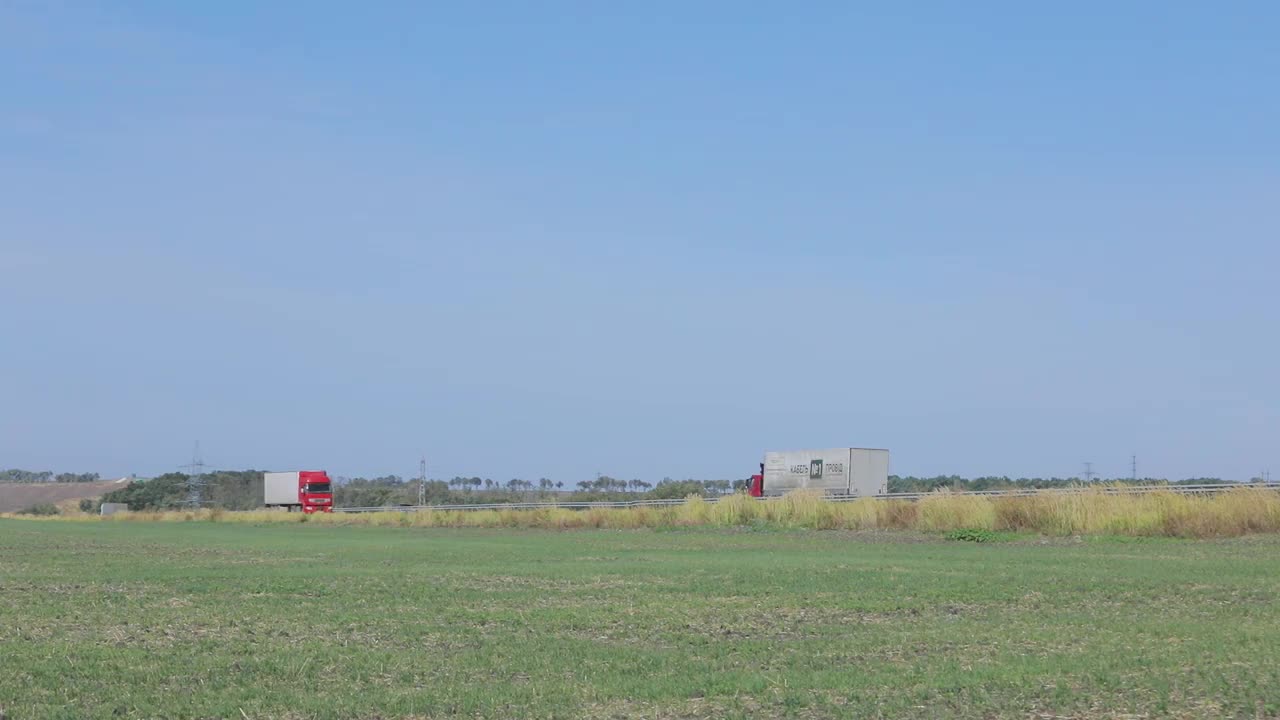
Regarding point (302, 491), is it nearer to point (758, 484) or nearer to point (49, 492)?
→ point (758, 484)

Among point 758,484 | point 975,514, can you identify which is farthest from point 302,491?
point 975,514

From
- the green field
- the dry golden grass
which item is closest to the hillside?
the dry golden grass

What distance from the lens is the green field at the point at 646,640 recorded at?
8352mm

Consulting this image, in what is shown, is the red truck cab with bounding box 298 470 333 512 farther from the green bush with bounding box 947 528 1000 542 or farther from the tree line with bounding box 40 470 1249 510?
the green bush with bounding box 947 528 1000 542

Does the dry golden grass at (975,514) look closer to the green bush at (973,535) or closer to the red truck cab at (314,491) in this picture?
the green bush at (973,535)

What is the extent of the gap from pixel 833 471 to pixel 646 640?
61.8 metres

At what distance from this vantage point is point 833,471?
72.0 metres

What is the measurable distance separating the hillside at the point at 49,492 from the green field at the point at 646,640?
374ft

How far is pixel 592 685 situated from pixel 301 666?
85.6 inches

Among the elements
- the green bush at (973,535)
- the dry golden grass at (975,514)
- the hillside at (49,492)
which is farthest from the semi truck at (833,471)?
the hillside at (49,492)

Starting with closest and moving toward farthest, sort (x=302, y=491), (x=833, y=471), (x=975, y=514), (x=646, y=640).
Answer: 1. (x=646, y=640)
2. (x=975, y=514)
3. (x=833, y=471)
4. (x=302, y=491)

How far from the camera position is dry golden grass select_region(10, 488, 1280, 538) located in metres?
30.3

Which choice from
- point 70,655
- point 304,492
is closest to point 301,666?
point 70,655

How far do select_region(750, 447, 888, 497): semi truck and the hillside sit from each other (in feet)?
238
